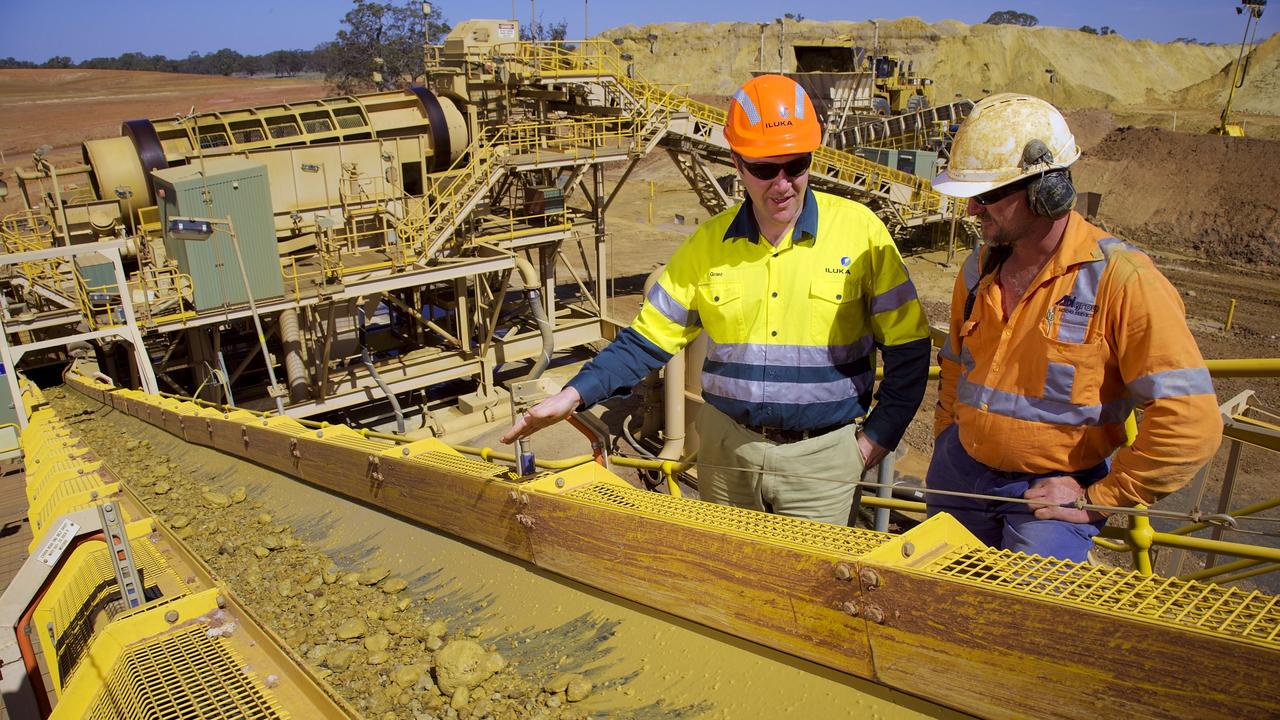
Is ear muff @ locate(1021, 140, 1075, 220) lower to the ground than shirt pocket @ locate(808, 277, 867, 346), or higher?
higher

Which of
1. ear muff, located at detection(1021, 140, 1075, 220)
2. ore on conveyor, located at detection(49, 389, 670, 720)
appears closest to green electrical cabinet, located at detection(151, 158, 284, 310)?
ore on conveyor, located at detection(49, 389, 670, 720)

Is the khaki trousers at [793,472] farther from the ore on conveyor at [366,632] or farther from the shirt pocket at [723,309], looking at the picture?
the ore on conveyor at [366,632]

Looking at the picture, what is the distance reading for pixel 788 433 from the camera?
3090 millimetres

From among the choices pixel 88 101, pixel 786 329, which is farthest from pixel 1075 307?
pixel 88 101

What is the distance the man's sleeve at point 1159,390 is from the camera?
2213mm

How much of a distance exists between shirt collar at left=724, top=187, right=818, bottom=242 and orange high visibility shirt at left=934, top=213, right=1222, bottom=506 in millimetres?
604

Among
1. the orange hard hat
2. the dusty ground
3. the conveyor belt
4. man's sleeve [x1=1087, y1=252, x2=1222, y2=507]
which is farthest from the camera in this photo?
the dusty ground

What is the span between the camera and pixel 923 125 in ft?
95.3

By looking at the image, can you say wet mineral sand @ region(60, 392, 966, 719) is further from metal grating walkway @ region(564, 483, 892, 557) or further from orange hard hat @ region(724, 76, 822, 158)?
orange hard hat @ region(724, 76, 822, 158)

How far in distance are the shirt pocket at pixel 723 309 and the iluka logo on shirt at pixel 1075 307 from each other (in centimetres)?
104

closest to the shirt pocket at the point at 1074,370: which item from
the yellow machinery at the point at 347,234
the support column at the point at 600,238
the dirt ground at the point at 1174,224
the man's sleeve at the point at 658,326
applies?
the man's sleeve at the point at 658,326

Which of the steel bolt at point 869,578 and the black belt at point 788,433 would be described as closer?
the steel bolt at point 869,578

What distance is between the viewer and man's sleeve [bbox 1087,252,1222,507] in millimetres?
2213

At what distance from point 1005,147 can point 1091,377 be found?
2.34 ft
